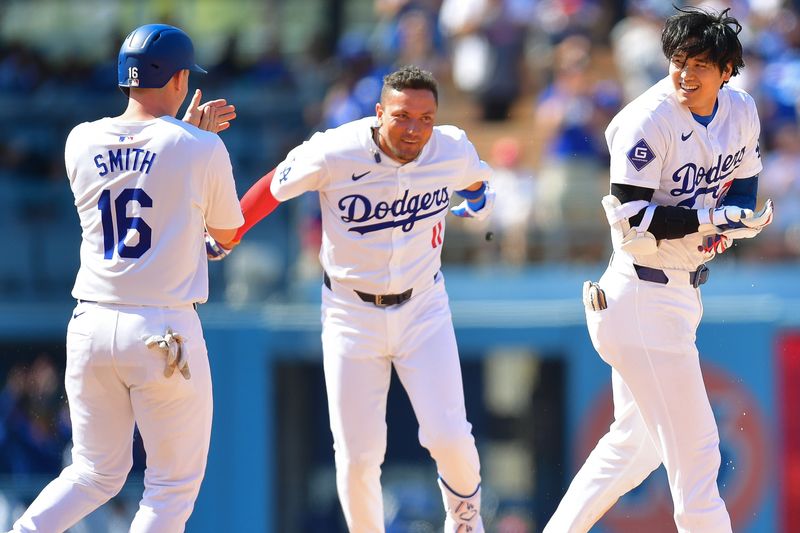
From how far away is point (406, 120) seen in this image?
5.25 meters

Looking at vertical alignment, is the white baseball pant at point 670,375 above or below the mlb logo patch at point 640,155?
below

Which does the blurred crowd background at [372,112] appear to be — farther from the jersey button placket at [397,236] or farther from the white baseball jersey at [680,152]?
the white baseball jersey at [680,152]

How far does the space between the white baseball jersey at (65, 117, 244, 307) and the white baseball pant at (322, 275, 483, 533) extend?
0.83 m

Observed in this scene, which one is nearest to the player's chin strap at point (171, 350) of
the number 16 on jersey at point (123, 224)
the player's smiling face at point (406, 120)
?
the number 16 on jersey at point (123, 224)

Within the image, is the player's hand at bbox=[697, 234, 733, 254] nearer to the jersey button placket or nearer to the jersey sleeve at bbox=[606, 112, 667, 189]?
the jersey sleeve at bbox=[606, 112, 667, 189]

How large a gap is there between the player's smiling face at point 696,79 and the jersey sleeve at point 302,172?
138 centimetres

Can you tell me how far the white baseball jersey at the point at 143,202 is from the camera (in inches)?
184

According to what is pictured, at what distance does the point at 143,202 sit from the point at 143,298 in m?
0.33

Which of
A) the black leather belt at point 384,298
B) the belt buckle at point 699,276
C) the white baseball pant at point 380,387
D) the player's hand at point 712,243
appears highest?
the player's hand at point 712,243

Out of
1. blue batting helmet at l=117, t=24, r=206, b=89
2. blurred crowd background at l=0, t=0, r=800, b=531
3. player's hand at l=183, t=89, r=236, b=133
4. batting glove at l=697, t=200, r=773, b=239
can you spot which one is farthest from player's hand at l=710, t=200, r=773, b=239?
blurred crowd background at l=0, t=0, r=800, b=531

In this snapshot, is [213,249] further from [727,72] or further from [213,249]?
[727,72]

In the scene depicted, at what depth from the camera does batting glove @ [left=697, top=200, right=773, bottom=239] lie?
486cm

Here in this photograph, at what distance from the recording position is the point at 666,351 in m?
4.95

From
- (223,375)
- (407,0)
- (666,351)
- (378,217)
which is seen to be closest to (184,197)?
(378,217)
